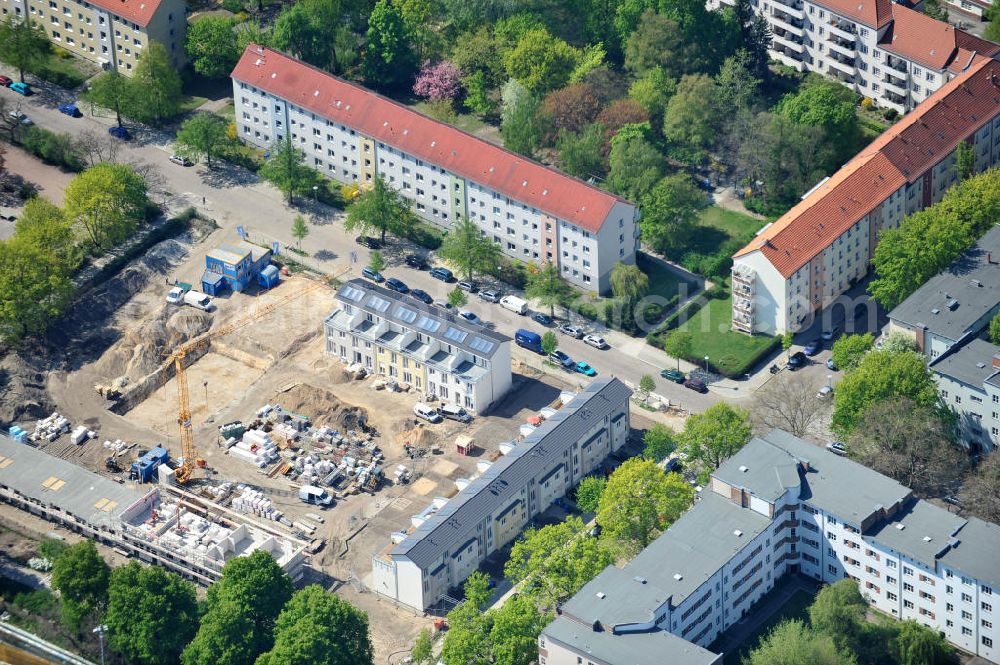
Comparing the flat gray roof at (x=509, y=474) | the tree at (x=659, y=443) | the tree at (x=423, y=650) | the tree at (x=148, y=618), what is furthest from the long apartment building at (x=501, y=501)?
the tree at (x=148, y=618)

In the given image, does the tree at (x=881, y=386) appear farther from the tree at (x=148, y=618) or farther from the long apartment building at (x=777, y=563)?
the tree at (x=148, y=618)

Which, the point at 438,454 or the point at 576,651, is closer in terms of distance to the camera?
the point at 576,651

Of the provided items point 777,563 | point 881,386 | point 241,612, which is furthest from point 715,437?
point 241,612

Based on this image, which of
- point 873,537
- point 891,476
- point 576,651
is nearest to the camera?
point 576,651

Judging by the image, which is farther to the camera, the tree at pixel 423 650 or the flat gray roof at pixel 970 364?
the flat gray roof at pixel 970 364

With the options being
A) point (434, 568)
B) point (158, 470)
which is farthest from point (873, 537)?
point (158, 470)

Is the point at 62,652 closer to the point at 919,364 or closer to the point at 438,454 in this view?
the point at 438,454
